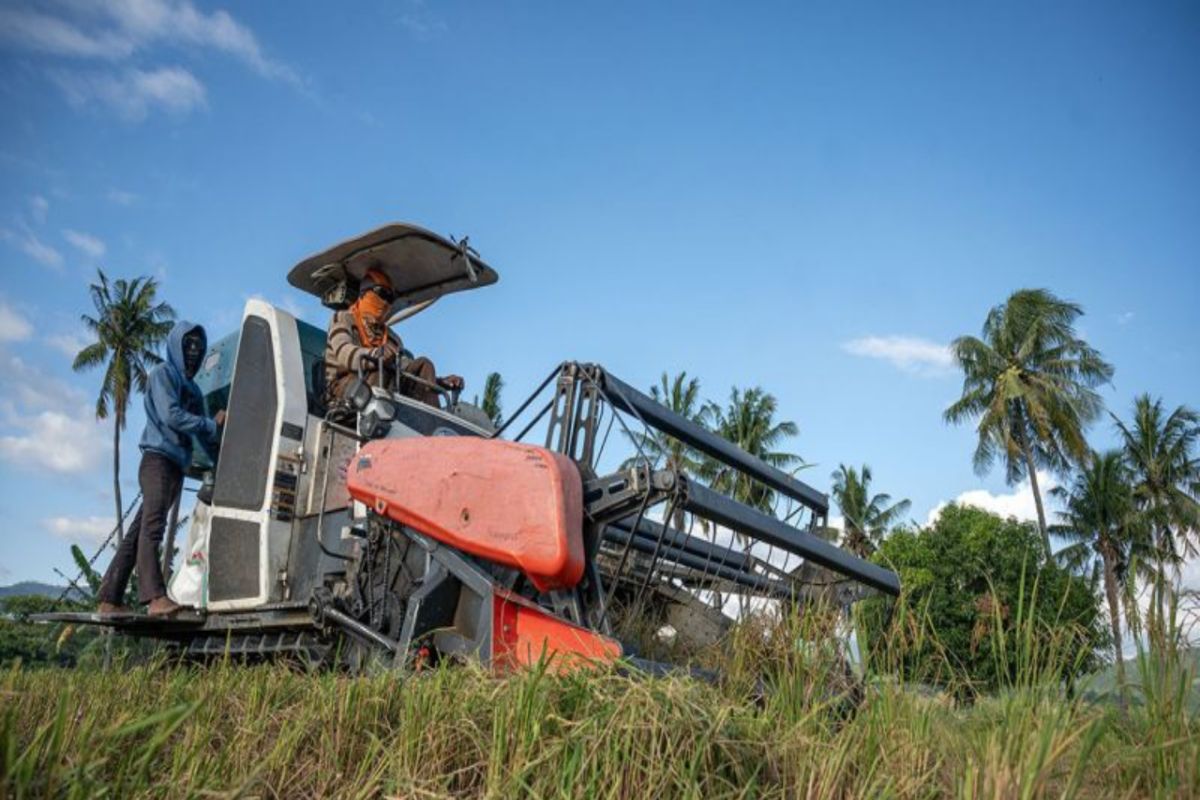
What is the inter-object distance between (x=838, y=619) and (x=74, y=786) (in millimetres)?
3101

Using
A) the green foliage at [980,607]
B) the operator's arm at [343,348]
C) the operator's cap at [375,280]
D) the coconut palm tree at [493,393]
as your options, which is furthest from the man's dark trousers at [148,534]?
the coconut palm tree at [493,393]

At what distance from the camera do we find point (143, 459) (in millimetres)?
6344

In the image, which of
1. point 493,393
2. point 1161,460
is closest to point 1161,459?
point 1161,460

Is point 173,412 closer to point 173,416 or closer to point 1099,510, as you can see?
point 173,416

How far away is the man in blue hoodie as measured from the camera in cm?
613

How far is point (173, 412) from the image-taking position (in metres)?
6.26

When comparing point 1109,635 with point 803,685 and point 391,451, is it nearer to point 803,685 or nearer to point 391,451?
point 803,685

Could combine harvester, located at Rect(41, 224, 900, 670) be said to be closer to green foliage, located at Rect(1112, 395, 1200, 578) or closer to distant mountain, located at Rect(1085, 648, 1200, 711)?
distant mountain, located at Rect(1085, 648, 1200, 711)

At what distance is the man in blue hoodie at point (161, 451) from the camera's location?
613cm

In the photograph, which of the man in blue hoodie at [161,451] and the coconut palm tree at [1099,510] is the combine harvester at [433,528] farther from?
the coconut palm tree at [1099,510]

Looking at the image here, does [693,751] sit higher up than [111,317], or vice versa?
[111,317]

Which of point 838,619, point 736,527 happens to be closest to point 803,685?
point 838,619

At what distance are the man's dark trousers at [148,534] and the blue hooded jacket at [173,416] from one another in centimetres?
9

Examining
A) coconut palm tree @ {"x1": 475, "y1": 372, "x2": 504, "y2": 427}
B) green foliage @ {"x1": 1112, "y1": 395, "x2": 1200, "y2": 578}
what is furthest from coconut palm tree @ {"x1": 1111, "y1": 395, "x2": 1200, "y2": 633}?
coconut palm tree @ {"x1": 475, "y1": 372, "x2": 504, "y2": 427}
